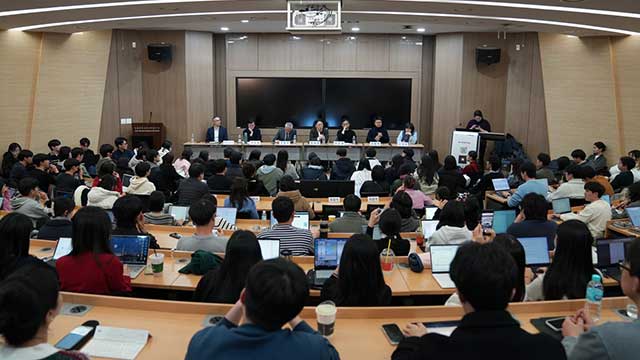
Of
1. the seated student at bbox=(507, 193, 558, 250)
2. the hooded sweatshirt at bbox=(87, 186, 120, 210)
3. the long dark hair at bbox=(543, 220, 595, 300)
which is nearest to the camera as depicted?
the long dark hair at bbox=(543, 220, 595, 300)

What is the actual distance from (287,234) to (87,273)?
5.74 ft

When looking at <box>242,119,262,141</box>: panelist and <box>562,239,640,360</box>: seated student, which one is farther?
<box>242,119,262,141</box>: panelist

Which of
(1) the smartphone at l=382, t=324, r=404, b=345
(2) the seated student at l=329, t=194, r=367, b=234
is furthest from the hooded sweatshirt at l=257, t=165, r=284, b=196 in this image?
(1) the smartphone at l=382, t=324, r=404, b=345

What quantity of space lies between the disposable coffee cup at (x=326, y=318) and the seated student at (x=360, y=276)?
1.23ft

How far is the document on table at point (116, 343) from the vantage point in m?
2.73

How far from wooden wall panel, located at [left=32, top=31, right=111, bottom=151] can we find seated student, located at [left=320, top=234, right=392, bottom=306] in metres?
9.98

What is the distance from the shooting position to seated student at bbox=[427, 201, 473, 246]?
465 centimetres

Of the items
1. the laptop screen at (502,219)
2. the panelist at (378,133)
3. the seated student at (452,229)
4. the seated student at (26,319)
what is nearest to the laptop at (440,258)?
the seated student at (452,229)

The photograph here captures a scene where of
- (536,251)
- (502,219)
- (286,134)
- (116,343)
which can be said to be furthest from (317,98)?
(116,343)

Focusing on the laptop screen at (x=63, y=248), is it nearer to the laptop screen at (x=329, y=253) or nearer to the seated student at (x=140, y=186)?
the laptop screen at (x=329, y=253)

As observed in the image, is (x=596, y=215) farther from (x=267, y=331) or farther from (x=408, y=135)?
(x=408, y=135)

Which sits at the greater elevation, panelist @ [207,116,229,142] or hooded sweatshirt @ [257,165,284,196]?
panelist @ [207,116,229,142]

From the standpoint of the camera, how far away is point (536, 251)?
4.61 metres

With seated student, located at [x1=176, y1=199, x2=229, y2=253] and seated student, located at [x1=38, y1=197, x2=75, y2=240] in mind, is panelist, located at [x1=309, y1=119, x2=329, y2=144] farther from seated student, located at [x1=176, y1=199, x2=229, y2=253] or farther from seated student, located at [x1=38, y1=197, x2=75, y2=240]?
seated student, located at [x1=176, y1=199, x2=229, y2=253]
